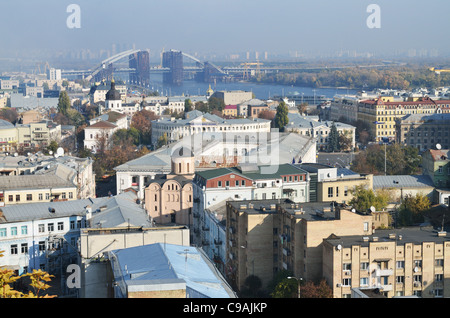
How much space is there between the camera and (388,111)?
30.7m

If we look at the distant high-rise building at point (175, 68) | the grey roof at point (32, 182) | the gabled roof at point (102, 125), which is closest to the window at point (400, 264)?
the grey roof at point (32, 182)

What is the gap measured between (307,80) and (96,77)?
23.8 meters

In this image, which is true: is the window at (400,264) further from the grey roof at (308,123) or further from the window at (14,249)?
the grey roof at (308,123)

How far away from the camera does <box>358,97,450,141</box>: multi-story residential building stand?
30.2 m

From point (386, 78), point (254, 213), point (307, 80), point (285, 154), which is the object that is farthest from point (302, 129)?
point (307, 80)

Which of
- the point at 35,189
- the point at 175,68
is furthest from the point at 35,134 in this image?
the point at 175,68

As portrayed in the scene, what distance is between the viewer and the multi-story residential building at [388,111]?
30.2 m

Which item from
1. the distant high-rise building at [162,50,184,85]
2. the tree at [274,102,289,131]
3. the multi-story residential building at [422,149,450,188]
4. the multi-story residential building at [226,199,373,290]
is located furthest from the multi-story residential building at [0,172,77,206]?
the distant high-rise building at [162,50,184,85]

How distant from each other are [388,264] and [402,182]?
21.0ft

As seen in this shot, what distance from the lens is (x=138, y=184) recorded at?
56.5 feet

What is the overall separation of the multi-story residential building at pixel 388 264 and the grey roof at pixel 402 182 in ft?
18.9

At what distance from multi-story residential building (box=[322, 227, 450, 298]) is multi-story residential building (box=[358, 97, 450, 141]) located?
71.7ft
